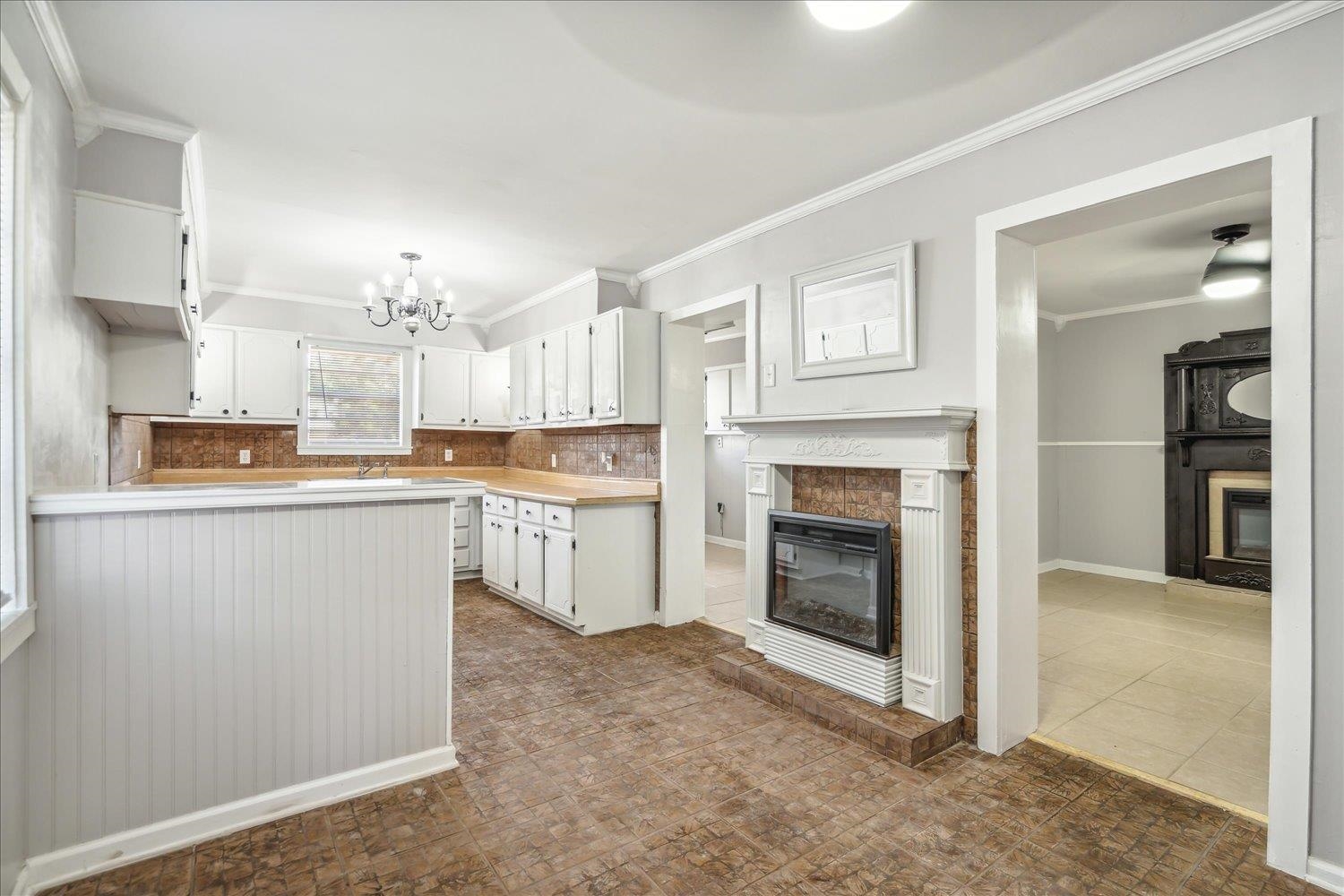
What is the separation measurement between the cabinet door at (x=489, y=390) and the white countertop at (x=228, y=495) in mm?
4127

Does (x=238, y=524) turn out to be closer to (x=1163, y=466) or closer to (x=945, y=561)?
(x=945, y=561)

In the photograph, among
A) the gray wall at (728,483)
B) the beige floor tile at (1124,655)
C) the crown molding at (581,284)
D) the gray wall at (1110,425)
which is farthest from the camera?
the gray wall at (728,483)

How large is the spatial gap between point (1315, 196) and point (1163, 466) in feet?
16.1

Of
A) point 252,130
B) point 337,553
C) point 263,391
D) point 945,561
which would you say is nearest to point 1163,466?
point 945,561

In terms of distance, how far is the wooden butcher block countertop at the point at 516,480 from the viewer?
4629mm

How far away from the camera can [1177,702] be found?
3.28m

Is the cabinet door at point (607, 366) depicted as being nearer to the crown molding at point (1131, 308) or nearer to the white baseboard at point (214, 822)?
the white baseboard at point (214, 822)

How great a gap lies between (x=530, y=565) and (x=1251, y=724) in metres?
4.31

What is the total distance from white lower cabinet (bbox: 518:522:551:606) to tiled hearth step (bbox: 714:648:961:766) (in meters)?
1.75

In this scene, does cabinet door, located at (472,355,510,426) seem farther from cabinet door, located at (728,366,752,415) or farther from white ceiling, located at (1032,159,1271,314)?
white ceiling, located at (1032,159,1271,314)

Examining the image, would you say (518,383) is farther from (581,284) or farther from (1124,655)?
(1124,655)

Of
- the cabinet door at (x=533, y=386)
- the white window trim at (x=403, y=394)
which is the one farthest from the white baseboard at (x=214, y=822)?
the white window trim at (x=403, y=394)

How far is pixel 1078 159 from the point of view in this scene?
2.50 metres

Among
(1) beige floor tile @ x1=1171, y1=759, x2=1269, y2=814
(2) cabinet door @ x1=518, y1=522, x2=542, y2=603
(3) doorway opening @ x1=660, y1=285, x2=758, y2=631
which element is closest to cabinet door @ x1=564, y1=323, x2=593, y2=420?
(3) doorway opening @ x1=660, y1=285, x2=758, y2=631
